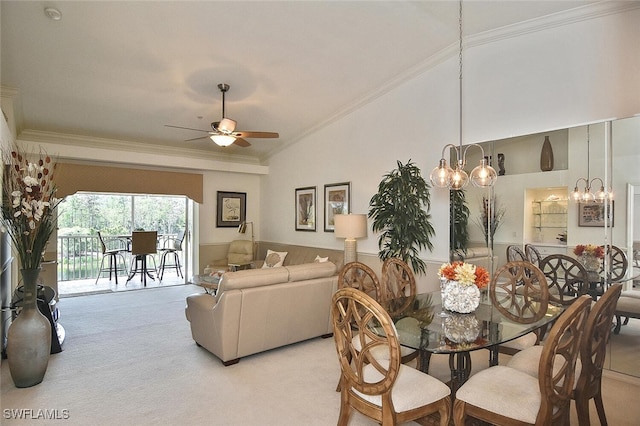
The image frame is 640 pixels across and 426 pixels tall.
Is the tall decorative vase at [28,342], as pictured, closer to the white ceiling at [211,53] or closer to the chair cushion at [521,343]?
the white ceiling at [211,53]

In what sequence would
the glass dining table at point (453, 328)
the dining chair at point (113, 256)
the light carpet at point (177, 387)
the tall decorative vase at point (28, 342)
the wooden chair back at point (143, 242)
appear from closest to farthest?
the glass dining table at point (453, 328) < the light carpet at point (177, 387) < the tall decorative vase at point (28, 342) < the wooden chair back at point (143, 242) < the dining chair at point (113, 256)

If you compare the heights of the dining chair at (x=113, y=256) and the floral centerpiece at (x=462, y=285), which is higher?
the floral centerpiece at (x=462, y=285)

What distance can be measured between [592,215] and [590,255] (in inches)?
14.3

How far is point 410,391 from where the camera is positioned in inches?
73.4

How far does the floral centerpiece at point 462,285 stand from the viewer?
2344 mm

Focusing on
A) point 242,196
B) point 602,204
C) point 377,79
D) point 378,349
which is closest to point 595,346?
point 378,349

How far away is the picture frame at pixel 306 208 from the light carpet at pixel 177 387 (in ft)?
9.10

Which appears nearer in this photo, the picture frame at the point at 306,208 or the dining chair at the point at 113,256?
the picture frame at the point at 306,208

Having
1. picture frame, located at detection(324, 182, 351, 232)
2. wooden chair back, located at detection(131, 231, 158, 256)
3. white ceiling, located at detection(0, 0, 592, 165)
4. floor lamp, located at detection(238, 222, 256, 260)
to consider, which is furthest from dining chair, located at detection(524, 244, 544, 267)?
wooden chair back, located at detection(131, 231, 158, 256)

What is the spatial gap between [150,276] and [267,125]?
4.50 m

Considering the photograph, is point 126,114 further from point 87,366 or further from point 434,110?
point 434,110

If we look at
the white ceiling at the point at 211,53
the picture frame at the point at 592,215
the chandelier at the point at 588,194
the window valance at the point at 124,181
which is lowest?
the picture frame at the point at 592,215

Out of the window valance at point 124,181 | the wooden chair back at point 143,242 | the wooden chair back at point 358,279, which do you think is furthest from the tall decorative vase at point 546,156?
the wooden chair back at point 143,242

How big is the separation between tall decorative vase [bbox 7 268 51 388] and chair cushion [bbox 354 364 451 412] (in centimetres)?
266
